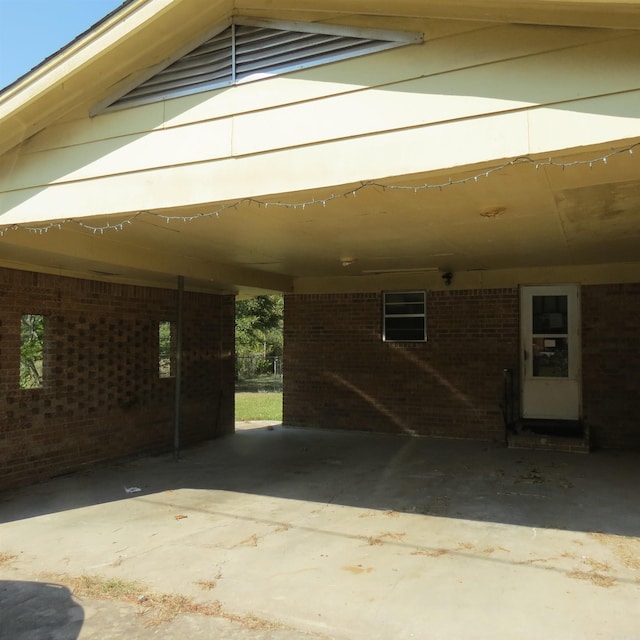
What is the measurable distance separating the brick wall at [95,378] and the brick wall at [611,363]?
653 centimetres

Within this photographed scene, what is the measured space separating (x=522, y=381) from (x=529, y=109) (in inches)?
269

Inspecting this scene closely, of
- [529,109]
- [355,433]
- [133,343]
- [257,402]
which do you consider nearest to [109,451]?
[133,343]

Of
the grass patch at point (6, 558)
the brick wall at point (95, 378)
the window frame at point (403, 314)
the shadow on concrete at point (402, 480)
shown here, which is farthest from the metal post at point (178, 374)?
the window frame at point (403, 314)

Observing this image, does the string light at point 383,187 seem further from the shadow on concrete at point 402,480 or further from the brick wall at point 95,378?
the shadow on concrete at point 402,480

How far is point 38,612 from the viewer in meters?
3.61

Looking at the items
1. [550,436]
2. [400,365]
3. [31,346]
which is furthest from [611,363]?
[31,346]

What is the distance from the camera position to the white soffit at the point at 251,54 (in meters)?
3.71

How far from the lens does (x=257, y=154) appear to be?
12.8 ft

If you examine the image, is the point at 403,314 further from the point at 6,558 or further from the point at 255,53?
the point at 6,558

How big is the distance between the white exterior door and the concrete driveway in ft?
4.90

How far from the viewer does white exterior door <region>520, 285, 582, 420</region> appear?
353 inches

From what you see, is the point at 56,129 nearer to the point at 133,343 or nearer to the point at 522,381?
the point at 133,343

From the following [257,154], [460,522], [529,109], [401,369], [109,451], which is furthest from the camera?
[401,369]

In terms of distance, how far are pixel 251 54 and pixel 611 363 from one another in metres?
7.39
